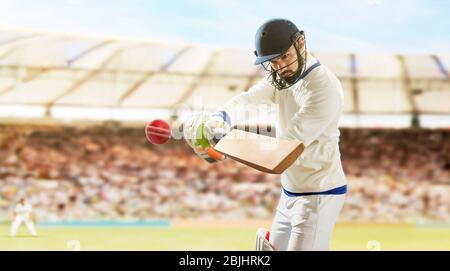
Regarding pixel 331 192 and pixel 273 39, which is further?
pixel 331 192

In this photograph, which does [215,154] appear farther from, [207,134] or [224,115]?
[224,115]

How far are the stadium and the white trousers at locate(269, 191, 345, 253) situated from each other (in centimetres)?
1078

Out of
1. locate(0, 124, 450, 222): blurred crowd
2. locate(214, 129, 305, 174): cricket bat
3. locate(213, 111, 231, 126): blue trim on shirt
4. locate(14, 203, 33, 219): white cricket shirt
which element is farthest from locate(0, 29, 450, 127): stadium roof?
locate(214, 129, 305, 174): cricket bat

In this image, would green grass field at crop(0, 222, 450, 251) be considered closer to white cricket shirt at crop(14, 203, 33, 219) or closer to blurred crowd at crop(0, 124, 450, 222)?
white cricket shirt at crop(14, 203, 33, 219)

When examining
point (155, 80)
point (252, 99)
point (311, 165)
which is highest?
point (252, 99)

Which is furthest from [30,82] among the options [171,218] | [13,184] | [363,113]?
[363,113]

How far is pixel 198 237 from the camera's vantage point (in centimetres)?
1196

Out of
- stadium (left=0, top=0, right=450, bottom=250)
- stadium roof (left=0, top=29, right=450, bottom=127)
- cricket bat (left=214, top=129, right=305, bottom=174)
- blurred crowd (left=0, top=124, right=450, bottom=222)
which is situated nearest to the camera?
cricket bat (left=214, top=129, right=305, bottom=174)

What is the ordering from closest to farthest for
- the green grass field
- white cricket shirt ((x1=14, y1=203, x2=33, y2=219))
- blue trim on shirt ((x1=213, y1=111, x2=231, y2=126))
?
blue trim on shirt ((x1=213, y1=111, x2=231, y2=126)) < white cricket shirt ((x1=14, y1=203, x2=33, y2=219)) < the green grass field

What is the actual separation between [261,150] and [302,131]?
0.73 ft

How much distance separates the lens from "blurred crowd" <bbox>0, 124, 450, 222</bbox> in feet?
44.7

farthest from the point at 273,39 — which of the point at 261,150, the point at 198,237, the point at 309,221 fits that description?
the point at 198,237

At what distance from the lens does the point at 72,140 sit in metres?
14.9

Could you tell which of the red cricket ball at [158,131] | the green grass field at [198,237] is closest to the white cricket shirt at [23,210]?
the green grass field at [198,237]
